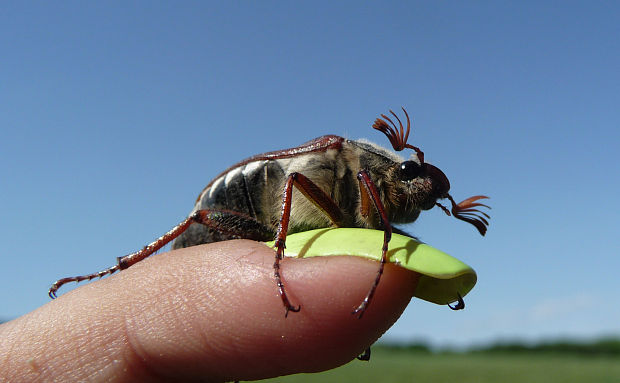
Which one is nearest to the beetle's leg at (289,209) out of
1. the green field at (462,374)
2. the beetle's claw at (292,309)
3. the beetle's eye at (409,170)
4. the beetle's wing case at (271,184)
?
the beetle's claw at (292,309)

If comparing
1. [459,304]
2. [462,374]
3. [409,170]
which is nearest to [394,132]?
[409,170]

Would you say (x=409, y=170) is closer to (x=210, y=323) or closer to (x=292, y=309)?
(x=292, y=309)

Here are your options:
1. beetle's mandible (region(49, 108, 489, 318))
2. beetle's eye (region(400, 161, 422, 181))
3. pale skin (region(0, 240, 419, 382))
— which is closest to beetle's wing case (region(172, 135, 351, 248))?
beetle's mandible (region(49, 108, 489, 318))

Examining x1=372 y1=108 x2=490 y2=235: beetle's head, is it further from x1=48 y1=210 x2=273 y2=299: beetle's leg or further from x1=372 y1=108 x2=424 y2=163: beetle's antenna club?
x1=48 y1=210 x2=273 y2=299: beetle's leg

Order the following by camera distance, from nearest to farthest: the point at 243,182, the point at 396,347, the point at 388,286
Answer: the point at 388,286 < the point at 243,182 < the point at 396,347

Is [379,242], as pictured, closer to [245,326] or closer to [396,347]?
[245,326]

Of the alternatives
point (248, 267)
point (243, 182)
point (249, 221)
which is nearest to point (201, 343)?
point (248, 267)

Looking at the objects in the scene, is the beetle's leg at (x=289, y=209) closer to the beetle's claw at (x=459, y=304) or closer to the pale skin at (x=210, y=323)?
the pale skin at (x=210, y=323)
